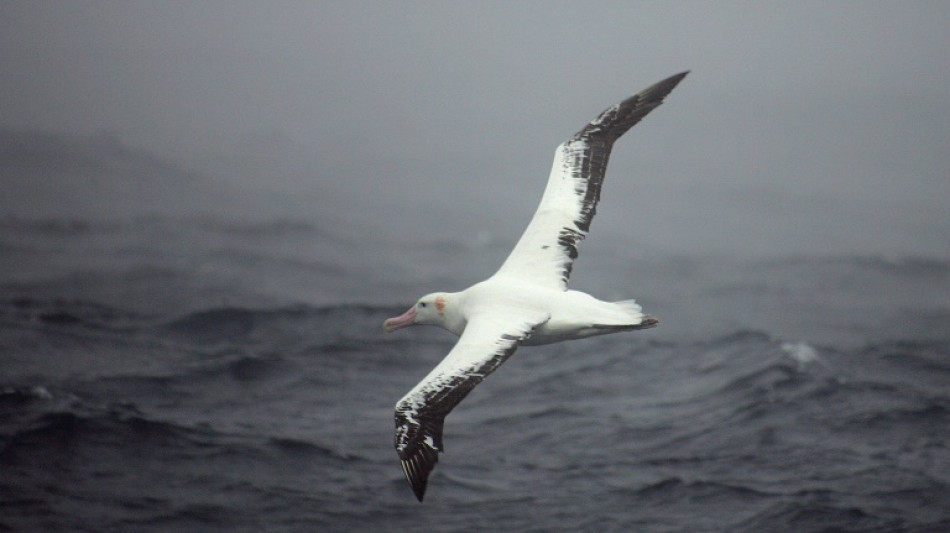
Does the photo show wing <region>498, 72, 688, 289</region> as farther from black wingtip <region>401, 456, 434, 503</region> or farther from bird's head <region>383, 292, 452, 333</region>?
black wingtip <region>401, 456, 434, 503</region>

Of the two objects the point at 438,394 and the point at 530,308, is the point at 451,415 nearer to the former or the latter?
the point at 530,308

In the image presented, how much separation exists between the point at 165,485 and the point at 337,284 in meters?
11.7

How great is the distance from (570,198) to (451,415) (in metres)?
5.31

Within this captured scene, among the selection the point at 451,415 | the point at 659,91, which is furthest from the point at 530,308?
the point at 451,415

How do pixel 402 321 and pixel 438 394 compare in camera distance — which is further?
pixel 402 321

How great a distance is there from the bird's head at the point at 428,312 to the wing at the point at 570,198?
732mm

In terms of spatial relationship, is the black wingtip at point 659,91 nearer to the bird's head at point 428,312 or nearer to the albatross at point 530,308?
the albatross at point 530,308

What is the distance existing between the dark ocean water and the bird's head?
283 centimetres

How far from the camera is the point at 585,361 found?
17.8 metres

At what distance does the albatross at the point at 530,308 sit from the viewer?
8.62m

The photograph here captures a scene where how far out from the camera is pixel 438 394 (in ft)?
28.5

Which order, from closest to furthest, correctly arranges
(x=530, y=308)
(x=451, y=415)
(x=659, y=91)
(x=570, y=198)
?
(x=530, y=308) < (x=570, y=198) < (x=659, y=91) < (x=451, y=415)

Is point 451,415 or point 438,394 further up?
point 438,394

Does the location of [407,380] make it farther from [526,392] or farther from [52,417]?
[52,417]
